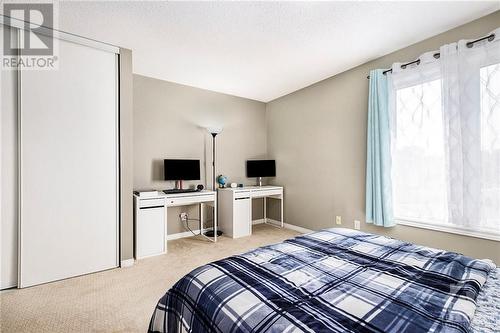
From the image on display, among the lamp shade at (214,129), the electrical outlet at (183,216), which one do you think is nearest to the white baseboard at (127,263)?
the electrical outlet at (183,216)

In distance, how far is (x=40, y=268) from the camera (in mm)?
2285

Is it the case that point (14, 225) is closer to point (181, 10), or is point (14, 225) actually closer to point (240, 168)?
point (181, 10)

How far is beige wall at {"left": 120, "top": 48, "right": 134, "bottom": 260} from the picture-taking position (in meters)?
2.72

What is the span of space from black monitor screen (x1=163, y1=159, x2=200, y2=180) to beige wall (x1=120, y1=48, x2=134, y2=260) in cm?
78

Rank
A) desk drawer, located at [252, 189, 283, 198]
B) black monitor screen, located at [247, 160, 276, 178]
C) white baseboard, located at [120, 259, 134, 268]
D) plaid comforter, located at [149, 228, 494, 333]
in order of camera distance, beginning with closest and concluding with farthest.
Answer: plaid comforter, located at [149, 228, 494, 333]
white baseboard, located at [120, 259, 134, 268]
desk drawer, located at [252, 189, 283, 198]
black monitor screen, located at [247, 160, 276, 178]

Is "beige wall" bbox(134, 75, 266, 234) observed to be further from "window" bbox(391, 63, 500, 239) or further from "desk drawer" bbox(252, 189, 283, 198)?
"window" bbox(391, 63, 500, 239)

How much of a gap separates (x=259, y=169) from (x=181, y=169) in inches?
59.6

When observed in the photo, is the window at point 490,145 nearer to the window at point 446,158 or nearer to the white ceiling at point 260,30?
the window at point 446,158

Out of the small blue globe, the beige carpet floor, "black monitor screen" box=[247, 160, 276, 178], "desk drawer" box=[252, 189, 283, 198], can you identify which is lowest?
the beige carpet floor

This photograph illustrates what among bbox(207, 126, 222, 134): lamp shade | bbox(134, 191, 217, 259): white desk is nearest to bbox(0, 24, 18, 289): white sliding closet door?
bbox(134, 191, 217, 259): white desk

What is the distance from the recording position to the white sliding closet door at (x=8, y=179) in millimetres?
2161

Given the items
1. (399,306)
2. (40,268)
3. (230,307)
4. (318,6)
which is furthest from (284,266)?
(40,268)

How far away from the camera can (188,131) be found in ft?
12.9

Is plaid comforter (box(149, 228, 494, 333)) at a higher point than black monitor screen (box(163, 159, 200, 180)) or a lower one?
lower
